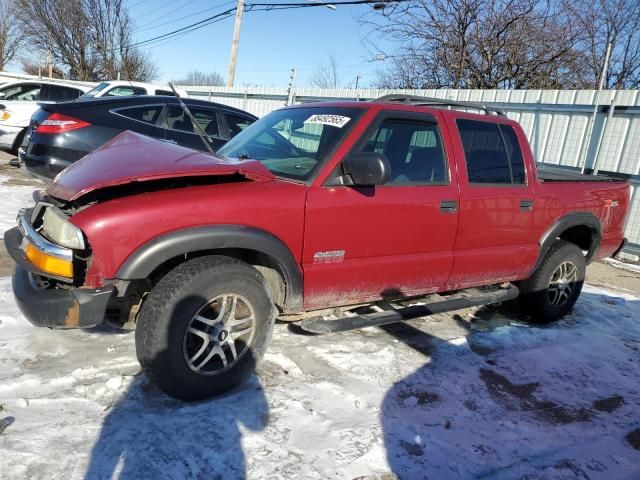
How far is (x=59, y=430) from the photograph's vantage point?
2.56 metres

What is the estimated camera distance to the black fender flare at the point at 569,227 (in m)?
4.46

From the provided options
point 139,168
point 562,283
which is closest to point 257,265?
point 139,168

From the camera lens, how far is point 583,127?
29.0ft

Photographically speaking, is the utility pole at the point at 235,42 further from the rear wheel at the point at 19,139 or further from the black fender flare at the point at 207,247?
the black fender flare at the point at 207,247

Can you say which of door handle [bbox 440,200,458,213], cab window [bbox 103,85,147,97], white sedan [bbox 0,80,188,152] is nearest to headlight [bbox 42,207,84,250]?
door handle [bbox 440,200,458,213]

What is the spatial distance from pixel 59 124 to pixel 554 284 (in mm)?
6350

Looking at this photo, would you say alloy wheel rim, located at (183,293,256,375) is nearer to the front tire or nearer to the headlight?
the front tire

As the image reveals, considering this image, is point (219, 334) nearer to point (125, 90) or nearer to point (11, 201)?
point (11, 201)

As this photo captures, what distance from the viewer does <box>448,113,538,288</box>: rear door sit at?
12.7ft

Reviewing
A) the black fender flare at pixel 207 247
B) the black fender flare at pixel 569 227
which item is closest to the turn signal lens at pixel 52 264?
the black fender flare at pixel 207 247

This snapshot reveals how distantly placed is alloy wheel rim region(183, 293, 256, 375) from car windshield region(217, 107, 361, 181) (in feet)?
2.99

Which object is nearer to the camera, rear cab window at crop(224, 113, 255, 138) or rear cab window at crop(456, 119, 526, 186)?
rear cab window at crop(456, 119, 526, 186)

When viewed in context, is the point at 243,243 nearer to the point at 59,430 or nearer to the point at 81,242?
the point at 81,242

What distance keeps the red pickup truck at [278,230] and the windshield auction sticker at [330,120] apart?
0.02 metres
